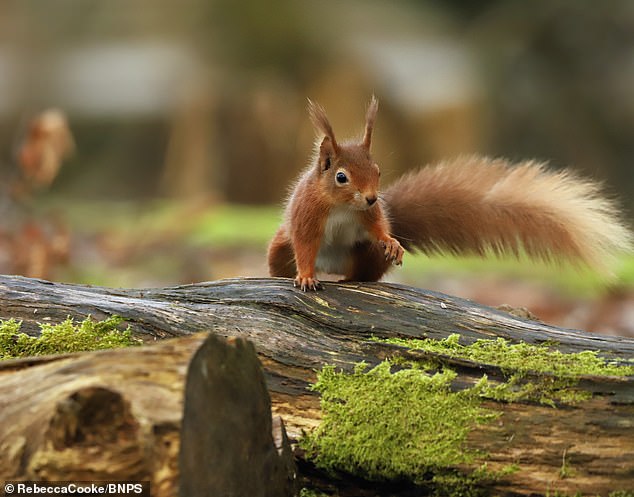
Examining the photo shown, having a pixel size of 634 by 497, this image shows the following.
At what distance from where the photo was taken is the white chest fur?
2.58 metres

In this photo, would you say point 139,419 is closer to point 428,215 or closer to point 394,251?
point 394,251

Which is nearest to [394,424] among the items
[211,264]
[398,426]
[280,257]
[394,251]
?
[398,426]

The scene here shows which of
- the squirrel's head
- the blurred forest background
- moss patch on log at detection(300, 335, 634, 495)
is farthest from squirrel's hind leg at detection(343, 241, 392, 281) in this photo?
the blurred forest background

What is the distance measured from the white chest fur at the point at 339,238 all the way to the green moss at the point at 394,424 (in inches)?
27.9

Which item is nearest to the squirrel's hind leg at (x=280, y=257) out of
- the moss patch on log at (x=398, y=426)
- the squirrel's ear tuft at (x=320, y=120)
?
the squirrel's ear tuft at (x=320, y=120)

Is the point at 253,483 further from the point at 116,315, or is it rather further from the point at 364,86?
the point at 364,86

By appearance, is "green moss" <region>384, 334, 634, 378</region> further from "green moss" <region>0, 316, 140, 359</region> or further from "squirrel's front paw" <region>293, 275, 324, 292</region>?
"green moss" <region>0, 316, 140, 359</region>

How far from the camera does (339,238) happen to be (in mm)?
2652

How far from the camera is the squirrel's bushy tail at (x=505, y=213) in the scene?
251cm

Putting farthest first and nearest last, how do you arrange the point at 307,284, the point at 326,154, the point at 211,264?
the point at 211,264 < the point at 326,154 < the point at 307,284

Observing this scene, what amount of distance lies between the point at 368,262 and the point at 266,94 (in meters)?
8.27

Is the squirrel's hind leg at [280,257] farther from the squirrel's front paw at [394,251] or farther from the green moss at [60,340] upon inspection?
the green moss at [60,340]

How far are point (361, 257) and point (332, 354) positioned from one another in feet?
2.27

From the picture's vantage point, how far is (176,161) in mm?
Result: 11062
